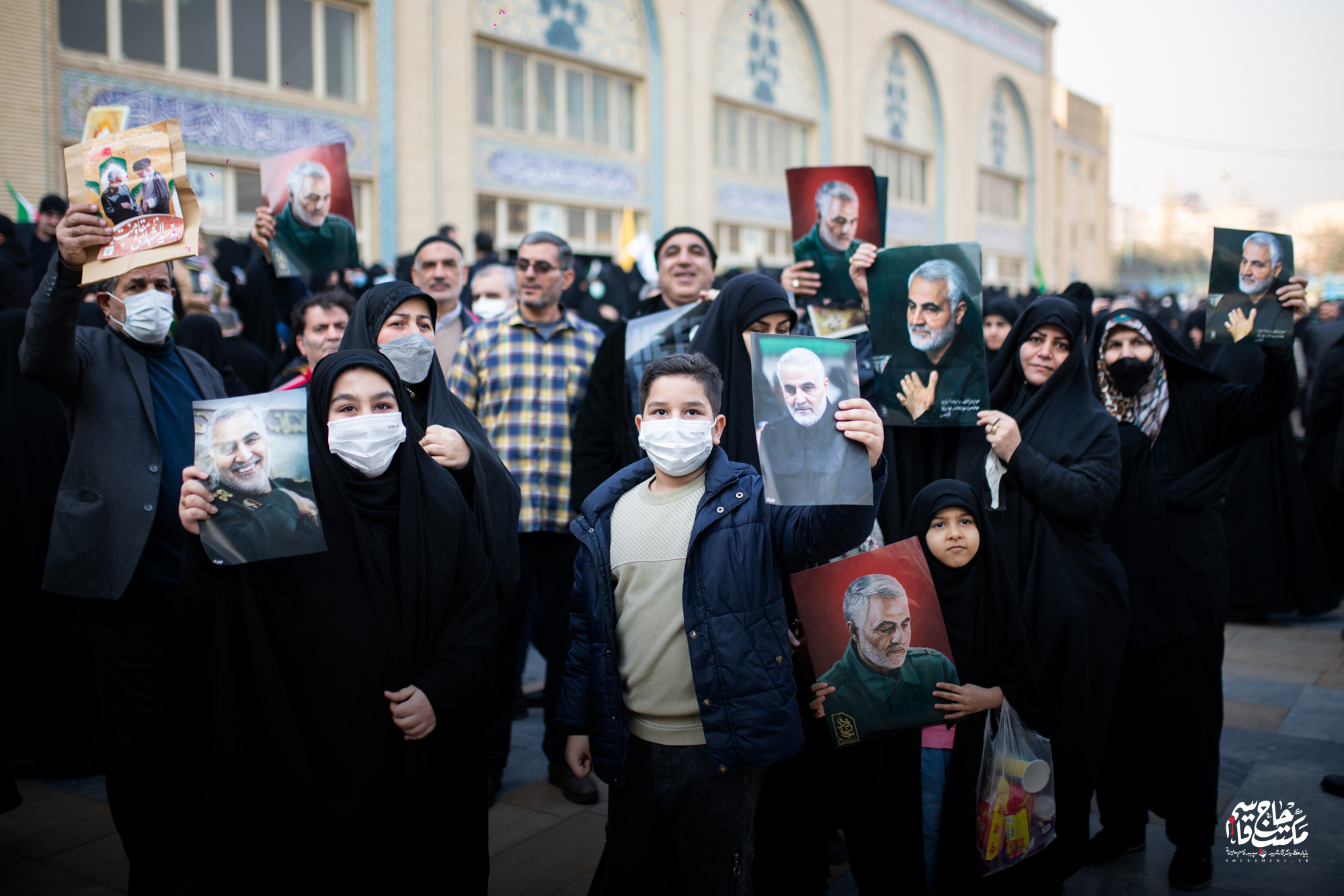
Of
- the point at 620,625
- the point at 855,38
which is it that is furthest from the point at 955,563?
the point at 855,38

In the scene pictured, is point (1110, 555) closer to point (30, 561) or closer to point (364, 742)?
point (364, 742)

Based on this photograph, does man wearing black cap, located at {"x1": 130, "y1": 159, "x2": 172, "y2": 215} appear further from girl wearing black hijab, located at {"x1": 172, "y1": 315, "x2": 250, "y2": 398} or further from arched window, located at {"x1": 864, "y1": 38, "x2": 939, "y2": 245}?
arched window, located at {"x1": 864, "y1": 38, "x2": 939, "y2": 245}

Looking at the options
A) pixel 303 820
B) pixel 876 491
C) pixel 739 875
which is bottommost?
pixel 739 875

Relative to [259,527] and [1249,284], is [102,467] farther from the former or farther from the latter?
[1249,284]

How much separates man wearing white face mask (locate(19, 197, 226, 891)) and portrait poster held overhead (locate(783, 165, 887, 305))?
8.20ft

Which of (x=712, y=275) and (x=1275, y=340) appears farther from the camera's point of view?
(x=712, y=275)

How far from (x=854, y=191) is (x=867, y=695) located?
89.6 inches

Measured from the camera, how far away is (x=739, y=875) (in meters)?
2.35

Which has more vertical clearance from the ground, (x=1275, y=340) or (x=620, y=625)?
(x=1275, y=340)

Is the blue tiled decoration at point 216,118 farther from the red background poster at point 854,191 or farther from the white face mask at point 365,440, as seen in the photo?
the white face mask at point 365,440

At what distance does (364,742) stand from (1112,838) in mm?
2594

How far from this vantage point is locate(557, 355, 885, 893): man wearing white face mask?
89.5 inches

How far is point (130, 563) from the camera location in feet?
9.91

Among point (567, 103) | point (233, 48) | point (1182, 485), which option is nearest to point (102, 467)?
point (1182, 485)
